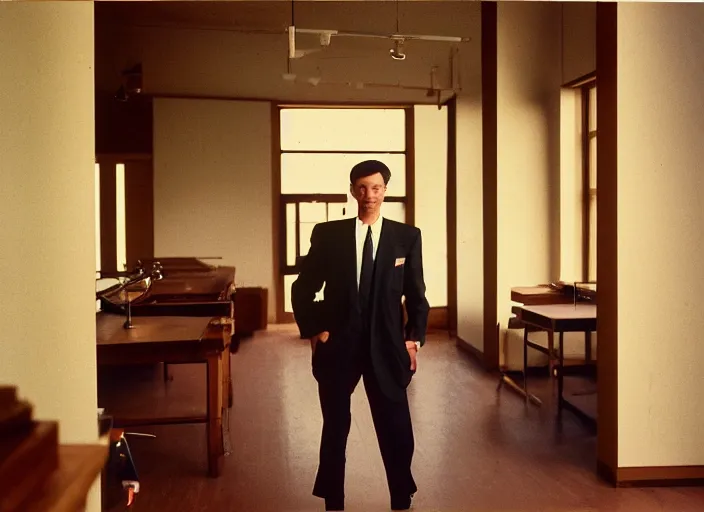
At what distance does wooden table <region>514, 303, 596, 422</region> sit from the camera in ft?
16.0

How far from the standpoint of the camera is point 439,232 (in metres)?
6.49

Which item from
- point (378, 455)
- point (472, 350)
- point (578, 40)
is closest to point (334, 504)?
point (378, 455)

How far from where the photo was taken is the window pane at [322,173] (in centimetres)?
352

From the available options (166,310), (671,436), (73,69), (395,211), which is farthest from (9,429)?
(166,310)

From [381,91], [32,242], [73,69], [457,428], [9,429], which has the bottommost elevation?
[457,428]

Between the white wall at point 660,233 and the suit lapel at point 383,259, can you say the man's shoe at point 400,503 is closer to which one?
the suit lapel at point 383,259

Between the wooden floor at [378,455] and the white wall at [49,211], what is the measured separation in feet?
4.42

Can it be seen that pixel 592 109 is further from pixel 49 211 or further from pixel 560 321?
pixel 49 211

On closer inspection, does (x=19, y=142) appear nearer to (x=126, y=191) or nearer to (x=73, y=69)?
(x=73, y=69)

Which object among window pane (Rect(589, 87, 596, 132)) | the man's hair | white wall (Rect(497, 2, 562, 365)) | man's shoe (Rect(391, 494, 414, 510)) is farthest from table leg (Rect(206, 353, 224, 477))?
window pane (Rect(589, 87, 596, 132))

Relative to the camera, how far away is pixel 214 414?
3.91m

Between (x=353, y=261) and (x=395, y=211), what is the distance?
1.98 feet

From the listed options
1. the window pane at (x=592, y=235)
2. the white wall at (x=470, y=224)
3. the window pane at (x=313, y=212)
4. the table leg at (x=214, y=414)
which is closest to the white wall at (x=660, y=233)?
the window pane at (x=313, y=212)

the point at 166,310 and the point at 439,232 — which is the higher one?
the point at 439,232
